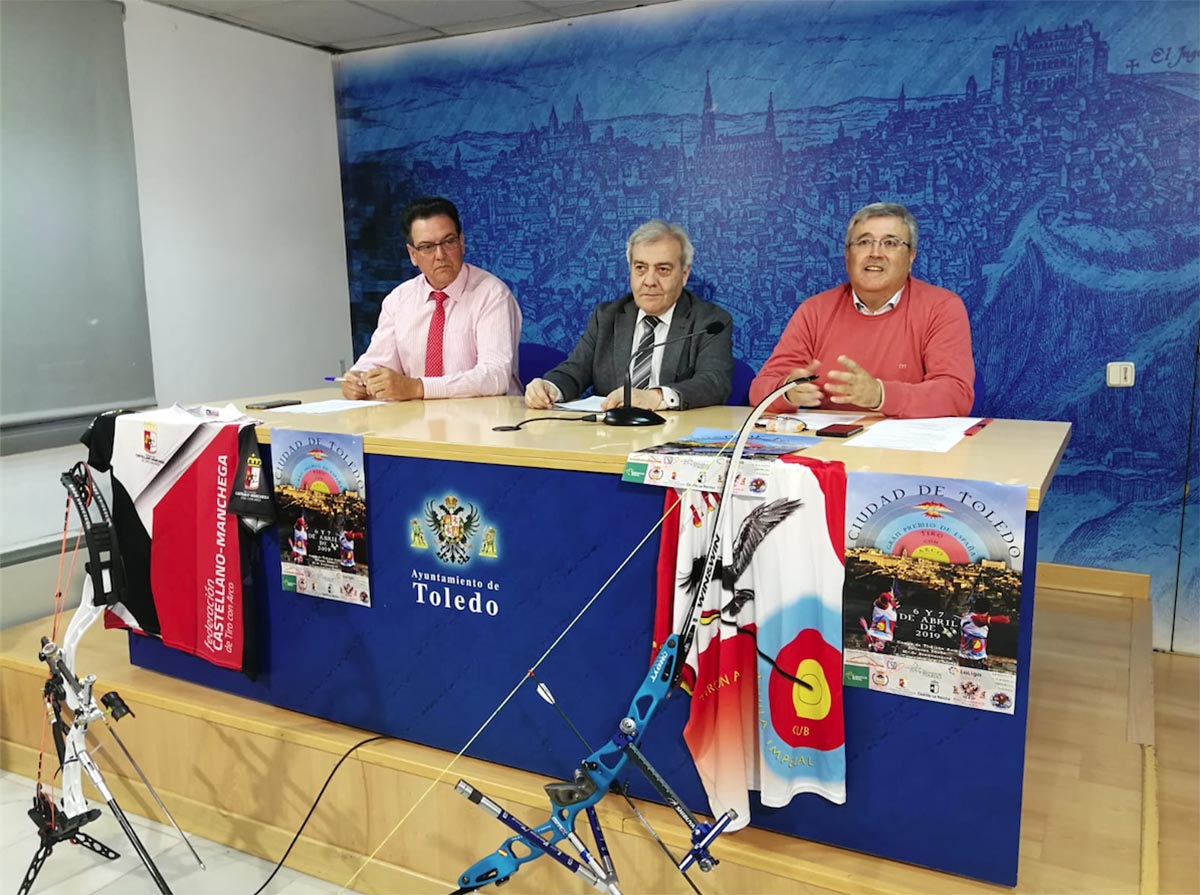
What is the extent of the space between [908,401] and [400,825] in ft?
4.65

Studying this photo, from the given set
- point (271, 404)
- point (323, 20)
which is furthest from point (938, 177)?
point (323, 20)

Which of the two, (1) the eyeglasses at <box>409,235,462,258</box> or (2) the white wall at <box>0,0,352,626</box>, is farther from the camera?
(2) the white wall at <box>0,0,352,626</box>

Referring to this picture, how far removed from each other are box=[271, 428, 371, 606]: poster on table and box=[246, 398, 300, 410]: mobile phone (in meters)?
0.43

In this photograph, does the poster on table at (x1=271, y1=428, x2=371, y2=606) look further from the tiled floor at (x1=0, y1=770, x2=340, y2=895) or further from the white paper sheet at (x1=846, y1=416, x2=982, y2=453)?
the white paper sheet at (x1=846, y1=416, x2=982, y2=453)

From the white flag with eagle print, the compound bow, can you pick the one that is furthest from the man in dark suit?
the compound bow

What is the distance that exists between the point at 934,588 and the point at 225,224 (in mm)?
3416

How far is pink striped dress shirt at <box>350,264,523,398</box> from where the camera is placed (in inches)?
104

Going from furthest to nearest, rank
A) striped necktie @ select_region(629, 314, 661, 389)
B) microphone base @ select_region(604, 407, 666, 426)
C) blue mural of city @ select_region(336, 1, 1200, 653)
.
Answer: blue mural of city @ select_region(336, 1, 1200, 653) < striped necktie @ select_region(629, 314, 661, 389) < microphone base @ select_region(604, 407, 666, 426)

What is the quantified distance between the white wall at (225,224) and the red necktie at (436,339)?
1403 mm

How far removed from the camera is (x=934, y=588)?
1.37 meters

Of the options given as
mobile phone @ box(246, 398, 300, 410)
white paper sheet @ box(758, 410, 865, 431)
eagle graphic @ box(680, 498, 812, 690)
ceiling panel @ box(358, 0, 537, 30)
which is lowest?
eagle graphic @ box(680, 498, 812, 690)

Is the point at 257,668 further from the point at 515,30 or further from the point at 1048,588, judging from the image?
the point at 515,30

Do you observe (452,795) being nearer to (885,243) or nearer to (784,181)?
(885,243)

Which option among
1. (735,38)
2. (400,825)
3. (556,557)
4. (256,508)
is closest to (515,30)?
(735,38)
